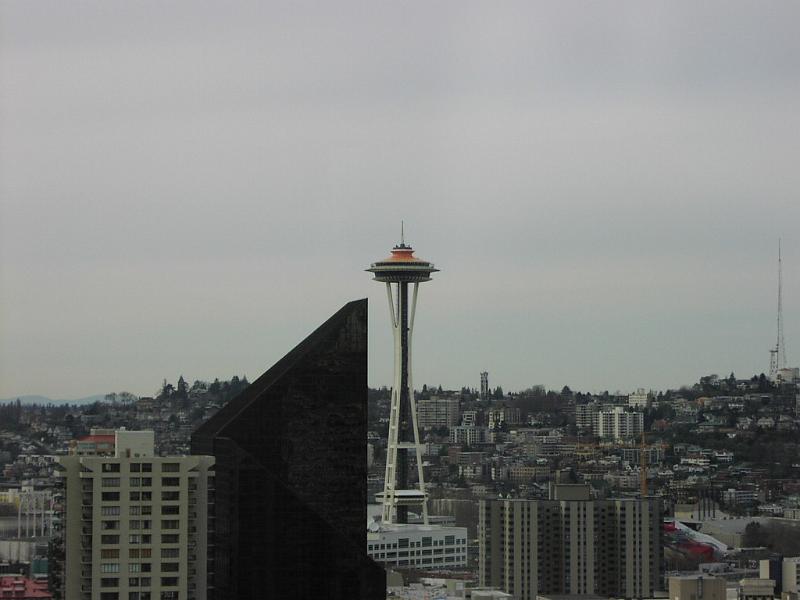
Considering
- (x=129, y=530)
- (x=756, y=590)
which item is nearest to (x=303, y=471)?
(x=129, y=530)

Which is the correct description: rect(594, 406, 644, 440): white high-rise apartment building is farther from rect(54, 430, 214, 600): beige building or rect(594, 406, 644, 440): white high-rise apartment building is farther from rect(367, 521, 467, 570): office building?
rect(54, 430, 214, 600): beige building

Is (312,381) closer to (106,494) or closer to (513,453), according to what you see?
(106,494)

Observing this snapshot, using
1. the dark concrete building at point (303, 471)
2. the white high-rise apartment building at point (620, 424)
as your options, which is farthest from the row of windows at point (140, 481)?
→ the white high-rise apartment building at point (620, 424)

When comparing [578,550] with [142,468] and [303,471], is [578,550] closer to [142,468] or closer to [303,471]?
[303,471]

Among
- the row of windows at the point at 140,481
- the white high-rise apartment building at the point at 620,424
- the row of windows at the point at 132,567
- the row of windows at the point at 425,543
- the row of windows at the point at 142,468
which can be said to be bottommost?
the row of windows at the point at 425,543

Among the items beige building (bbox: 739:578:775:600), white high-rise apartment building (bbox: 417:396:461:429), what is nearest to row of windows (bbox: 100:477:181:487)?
beige building (bbox: 739:578:775:600)

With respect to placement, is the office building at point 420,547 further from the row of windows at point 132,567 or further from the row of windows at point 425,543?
the row of windows at point 132,567
